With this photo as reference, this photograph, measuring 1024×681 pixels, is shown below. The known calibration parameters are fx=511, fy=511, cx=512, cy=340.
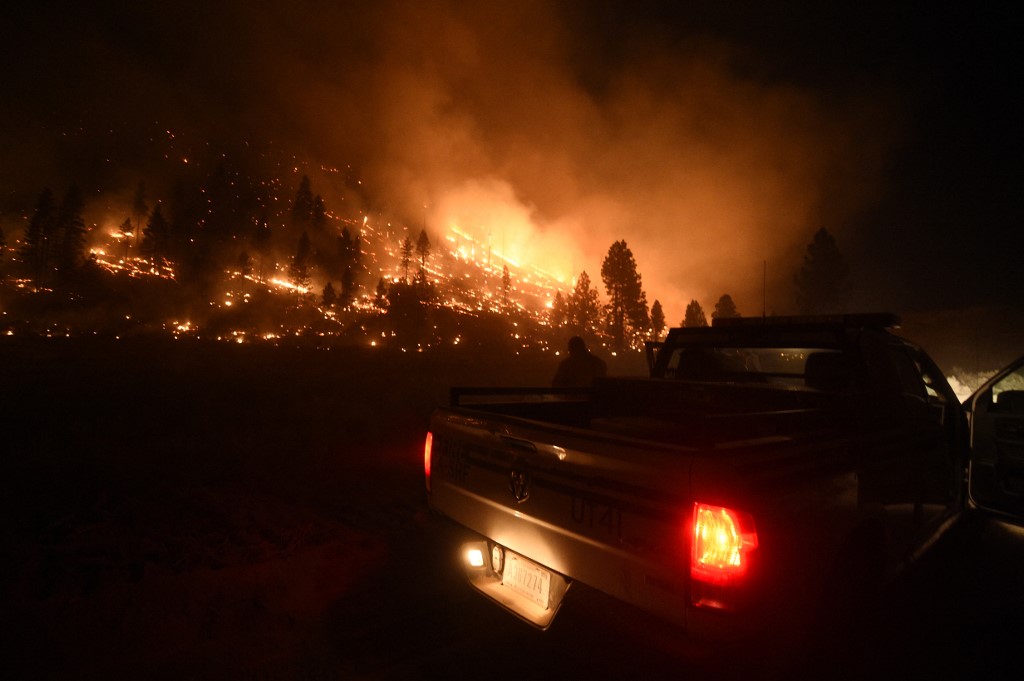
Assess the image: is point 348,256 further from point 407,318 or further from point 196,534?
point 196,534

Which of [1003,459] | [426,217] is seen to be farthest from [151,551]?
[426,217]

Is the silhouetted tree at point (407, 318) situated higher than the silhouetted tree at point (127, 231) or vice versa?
the silhouetted tree at point (127, 231)

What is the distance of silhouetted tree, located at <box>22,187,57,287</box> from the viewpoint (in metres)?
84.0

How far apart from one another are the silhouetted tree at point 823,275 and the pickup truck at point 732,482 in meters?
65.7

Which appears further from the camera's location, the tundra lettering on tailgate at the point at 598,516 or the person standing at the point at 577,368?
the person standing at the point at 577,368

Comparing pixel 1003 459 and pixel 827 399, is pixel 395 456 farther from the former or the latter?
pixel 1003 459

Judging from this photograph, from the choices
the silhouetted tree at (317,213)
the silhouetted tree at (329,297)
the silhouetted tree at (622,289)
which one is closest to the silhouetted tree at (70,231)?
the silhouetted tree at (329,297)

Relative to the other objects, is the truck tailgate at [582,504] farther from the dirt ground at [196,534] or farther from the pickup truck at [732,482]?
the dirt ground at [196,534]

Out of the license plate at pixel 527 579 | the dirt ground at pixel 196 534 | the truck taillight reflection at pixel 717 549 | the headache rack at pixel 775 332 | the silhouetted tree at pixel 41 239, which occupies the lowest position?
the dirt ground at pixel 196 534

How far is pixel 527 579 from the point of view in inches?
106

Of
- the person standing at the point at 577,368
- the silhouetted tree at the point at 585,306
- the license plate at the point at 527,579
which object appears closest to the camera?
the license plate at the point at 527,579

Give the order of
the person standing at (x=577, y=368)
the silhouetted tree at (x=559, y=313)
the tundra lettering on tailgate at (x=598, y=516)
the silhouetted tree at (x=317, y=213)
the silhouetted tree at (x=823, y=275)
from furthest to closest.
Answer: the silhouetted tree at (x=317, y=213)
the silhouetted tree at (x=559, y=313)
the silhouetted tree at (x=823, y=275)
the person standing at (x=577, y=368)
the tundra lettering on tailgate at (x=598, y=516)

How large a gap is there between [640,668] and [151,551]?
15.0 ft

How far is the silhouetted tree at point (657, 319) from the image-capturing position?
81.2m
